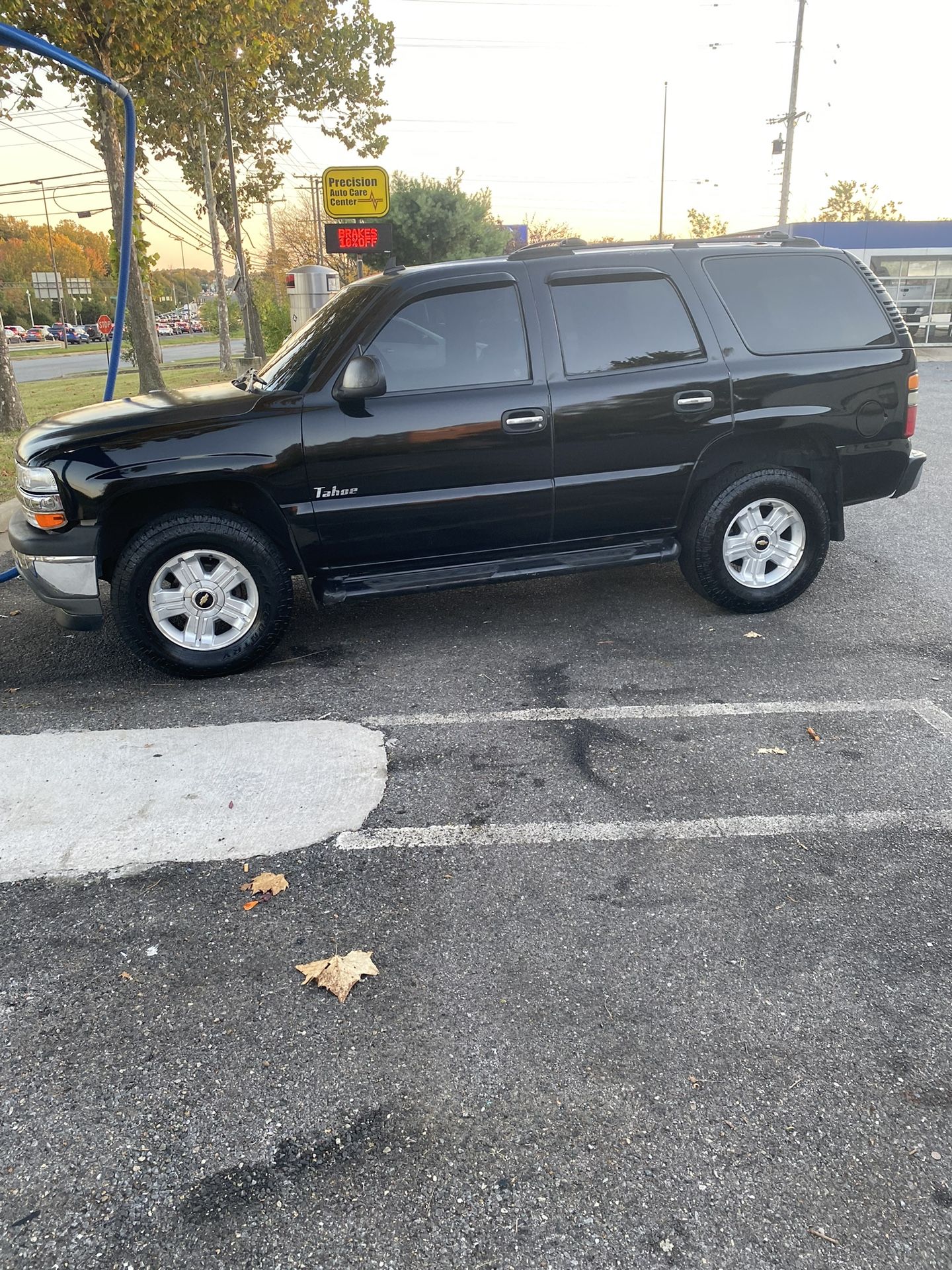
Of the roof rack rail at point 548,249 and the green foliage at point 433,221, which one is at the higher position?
the green foliage at point 433,221

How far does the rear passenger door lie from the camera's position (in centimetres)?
486

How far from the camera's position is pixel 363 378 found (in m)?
4.45

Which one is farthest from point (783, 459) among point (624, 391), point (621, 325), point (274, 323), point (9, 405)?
point (274, 323)

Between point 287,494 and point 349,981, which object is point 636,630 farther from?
point 349,981

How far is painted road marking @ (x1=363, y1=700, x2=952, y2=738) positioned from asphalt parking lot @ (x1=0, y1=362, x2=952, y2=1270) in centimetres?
2

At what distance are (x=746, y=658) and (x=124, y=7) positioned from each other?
44.5 feet

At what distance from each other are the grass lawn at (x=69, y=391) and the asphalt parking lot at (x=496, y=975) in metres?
6.39

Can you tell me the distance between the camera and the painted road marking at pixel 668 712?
4.20 metres

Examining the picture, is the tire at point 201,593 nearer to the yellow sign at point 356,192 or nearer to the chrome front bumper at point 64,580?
the chrome front bumper at point 64,580

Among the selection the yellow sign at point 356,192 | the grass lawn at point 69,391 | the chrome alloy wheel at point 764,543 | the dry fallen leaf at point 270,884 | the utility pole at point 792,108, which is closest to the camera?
the dry fallen leaf at point 270,884

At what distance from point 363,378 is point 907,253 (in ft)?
106

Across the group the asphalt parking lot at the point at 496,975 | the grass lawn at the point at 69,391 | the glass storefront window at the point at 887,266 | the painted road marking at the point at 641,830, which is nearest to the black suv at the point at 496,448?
the asphalt parking lot at the point at 496,975

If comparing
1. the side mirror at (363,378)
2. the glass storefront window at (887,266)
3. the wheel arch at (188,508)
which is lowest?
the wheel arch at (188,508)

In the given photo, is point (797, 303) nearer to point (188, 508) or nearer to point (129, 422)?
point (188, 508)
